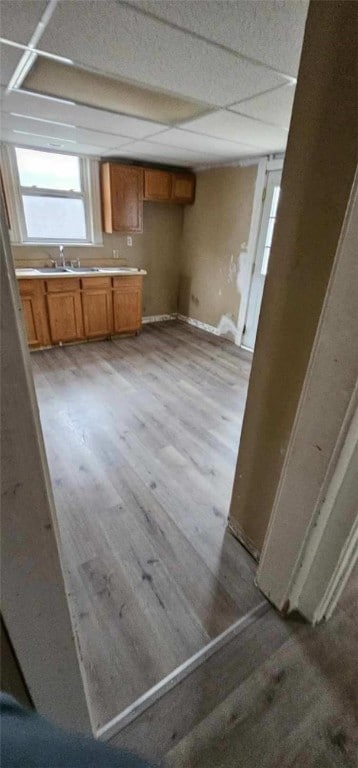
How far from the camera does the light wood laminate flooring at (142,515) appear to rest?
48.9 inches

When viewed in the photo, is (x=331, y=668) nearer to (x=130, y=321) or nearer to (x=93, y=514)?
(x=93, y=514)

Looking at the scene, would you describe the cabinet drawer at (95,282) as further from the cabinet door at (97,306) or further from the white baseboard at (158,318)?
the white baseboard at (158,318)

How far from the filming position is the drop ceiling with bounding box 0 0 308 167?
1220mm

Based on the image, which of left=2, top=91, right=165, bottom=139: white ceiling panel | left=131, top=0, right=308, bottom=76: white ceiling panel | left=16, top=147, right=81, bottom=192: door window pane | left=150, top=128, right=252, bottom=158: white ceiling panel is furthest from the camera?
left=16, top=147, right=81, bottom=192: door window pane

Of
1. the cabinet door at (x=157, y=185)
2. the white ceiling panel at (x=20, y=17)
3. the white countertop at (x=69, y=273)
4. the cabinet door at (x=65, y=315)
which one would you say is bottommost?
the cabinet door at (x=65, y=315)

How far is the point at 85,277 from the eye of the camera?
12.5 feet

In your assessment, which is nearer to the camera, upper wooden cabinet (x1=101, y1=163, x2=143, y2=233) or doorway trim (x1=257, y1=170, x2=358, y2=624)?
doorway trim (x1=257, y1=170, x2=358, y2=624)

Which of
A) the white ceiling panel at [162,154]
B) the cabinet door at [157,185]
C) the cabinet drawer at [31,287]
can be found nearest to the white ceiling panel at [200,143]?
the white ceiling panel at [162,154]

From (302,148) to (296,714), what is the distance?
5.86 feet

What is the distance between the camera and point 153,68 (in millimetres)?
1616

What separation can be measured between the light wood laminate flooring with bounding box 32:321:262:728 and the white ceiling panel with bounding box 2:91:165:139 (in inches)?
81.3

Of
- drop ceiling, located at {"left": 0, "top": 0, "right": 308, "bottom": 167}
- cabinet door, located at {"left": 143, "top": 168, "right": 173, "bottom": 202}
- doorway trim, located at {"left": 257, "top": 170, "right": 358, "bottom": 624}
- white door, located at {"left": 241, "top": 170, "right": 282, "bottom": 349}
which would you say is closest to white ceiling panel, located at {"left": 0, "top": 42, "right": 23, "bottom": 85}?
drop ceiling, located at {"left": 0, "top": 0, "right": 308, "bottom": 167}

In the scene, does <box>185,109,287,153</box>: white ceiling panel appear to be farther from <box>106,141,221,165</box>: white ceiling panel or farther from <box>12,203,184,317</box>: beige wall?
<box>12,203,184,317</box>: beige wall

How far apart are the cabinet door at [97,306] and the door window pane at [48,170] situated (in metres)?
1.24
